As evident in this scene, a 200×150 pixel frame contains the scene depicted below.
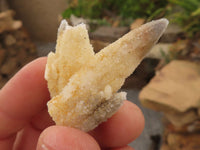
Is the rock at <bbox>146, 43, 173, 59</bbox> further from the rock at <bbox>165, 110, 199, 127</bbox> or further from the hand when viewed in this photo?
the hand

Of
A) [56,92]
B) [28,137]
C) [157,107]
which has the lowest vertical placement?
[157,107]

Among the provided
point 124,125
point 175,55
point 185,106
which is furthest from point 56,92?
point 175,55

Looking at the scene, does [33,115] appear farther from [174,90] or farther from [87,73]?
[174,90]

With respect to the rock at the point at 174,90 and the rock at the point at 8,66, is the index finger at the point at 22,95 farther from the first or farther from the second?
the rock at the point at 8,66

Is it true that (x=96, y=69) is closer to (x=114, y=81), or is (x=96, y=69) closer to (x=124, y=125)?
(x=114, y=81)

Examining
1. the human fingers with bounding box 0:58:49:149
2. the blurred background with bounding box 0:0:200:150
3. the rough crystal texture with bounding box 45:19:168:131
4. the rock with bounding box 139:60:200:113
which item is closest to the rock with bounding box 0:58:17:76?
the blurred background with bounding box 0:0:200:150

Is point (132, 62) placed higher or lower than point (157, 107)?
higher
